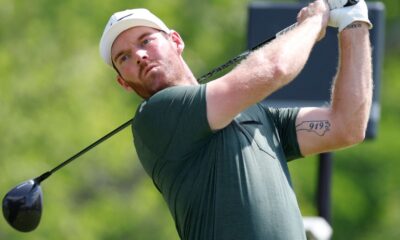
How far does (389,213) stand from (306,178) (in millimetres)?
1607

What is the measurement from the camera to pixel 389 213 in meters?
16.7

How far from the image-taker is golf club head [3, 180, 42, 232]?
5.61 m

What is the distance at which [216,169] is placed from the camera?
4977mm

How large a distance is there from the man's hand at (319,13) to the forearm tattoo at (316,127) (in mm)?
359

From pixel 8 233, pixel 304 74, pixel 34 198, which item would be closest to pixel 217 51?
pixel 8 233

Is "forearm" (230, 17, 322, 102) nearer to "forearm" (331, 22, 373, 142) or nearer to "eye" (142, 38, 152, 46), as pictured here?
"forearm" (331, 22, 373, 142)

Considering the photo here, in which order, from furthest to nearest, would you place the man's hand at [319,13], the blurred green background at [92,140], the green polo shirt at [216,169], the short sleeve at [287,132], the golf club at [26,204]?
the blurred green background at [92,140] < the golf club at [26,204] < the short sleeve at [287,132] < the man's hand at [319,13] < the green polo shirt at [216,169]

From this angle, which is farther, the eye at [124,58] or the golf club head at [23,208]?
the golf club head at [23,208]

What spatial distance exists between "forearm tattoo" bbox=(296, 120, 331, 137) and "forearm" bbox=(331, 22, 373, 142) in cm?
7

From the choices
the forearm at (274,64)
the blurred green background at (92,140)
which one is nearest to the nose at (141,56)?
the forearm at (274,64)

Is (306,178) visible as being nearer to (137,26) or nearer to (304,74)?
(304,74)

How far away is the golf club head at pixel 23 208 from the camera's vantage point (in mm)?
5609

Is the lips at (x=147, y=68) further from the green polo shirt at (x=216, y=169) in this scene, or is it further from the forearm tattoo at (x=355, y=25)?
the forearm tattoo at (x=355, y=25)

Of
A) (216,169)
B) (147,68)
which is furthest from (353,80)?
(147,68)
